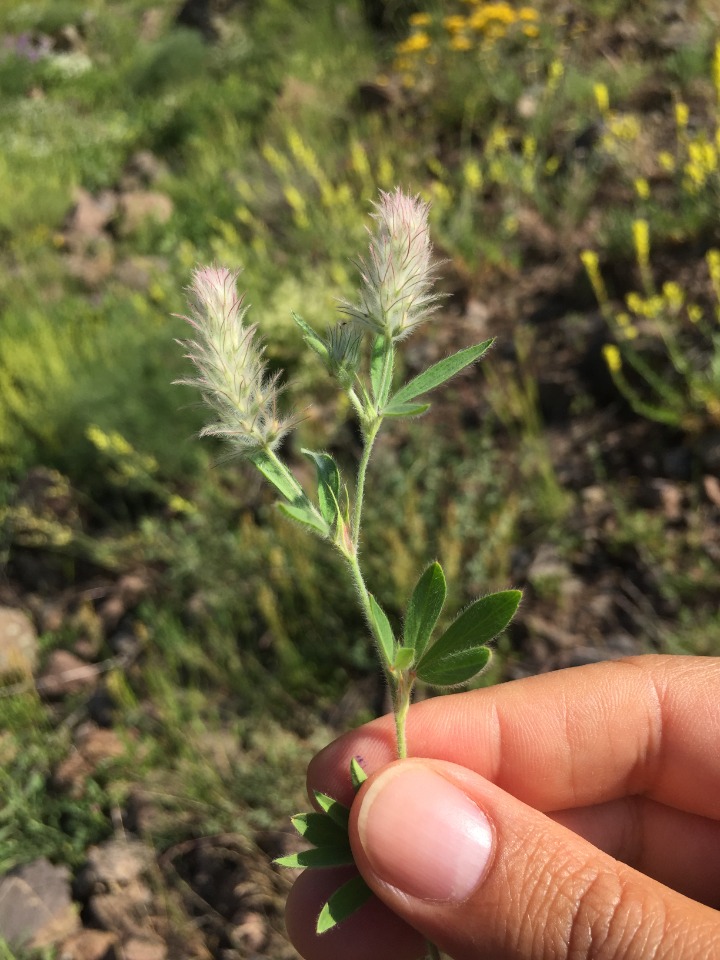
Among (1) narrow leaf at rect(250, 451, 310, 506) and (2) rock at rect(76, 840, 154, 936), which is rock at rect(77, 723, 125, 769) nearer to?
(2) rock at rect(76, 840, 154, 936)

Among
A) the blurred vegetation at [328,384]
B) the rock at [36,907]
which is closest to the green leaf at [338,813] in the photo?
the blurred vegetation at [328,384]

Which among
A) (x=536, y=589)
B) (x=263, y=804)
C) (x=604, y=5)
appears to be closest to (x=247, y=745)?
(x=263, y=804)

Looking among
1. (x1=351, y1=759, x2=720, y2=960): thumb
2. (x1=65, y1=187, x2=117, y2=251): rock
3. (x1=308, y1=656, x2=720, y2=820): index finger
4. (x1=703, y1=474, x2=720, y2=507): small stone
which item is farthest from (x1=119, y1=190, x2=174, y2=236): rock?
(x1=351, y1=759, x2=720, y2=960): thumb

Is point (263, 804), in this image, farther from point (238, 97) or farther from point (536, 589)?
point (238, 97)

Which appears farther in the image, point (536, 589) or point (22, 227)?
point (22, 227)

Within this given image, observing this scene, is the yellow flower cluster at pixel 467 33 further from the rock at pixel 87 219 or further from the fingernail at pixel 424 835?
the fingernail at pixel 424 835

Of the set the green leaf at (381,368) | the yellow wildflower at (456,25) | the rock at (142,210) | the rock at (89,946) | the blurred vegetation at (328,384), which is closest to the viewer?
the green leaf at (381,368)
